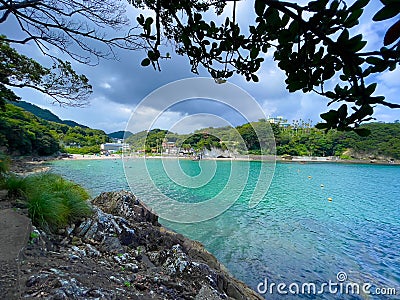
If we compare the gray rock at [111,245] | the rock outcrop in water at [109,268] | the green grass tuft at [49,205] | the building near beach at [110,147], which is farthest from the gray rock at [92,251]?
the building near beach at [110,147]

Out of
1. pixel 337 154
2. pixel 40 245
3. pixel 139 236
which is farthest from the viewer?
pixel 337 154

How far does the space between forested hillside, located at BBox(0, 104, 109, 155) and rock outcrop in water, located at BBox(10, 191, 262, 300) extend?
40.0 ft

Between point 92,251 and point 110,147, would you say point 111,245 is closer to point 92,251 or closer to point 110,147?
point 92,251

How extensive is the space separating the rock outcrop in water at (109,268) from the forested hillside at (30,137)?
1220 centimetres

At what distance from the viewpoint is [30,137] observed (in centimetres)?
2827

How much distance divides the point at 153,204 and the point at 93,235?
7.74 m

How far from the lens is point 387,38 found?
1.38 ft

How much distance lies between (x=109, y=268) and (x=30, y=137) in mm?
33931

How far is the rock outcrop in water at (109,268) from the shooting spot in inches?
68.5

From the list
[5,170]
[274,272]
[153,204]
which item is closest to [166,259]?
[274,272]

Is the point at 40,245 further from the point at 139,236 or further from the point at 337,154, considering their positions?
the point at 337,154

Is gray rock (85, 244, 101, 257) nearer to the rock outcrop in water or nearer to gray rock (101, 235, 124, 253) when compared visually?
the rock outcrop in water

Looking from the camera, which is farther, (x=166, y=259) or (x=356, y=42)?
(x=166, y=259)

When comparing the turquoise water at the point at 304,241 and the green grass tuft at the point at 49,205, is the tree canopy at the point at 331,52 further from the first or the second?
the turquoise water at the point at 304,241
